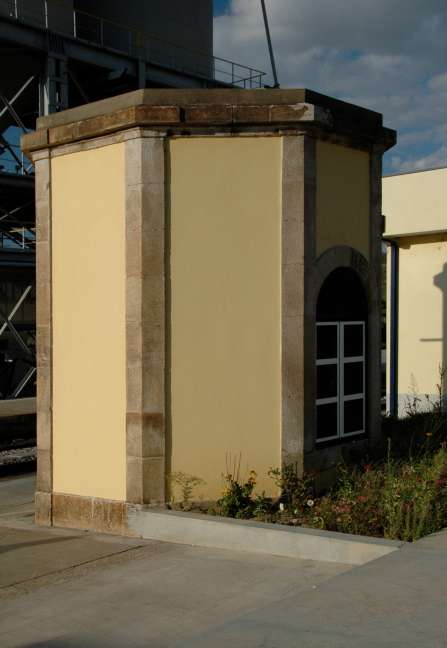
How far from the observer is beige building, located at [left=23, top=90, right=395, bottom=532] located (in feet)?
26.5

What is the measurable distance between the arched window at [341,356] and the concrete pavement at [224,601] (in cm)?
244

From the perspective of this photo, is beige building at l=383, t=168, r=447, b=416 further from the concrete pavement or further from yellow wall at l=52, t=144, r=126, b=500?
the concrete pavement

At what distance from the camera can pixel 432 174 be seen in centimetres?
1686

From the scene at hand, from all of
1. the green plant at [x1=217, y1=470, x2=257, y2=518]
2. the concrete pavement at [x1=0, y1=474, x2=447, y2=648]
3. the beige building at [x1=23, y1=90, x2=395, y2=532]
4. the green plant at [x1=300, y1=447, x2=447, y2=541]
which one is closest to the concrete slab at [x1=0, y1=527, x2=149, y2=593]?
the concrete pavement at [x1=0, y1=474, x2=447, y2=648]

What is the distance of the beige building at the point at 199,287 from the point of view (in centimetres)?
809

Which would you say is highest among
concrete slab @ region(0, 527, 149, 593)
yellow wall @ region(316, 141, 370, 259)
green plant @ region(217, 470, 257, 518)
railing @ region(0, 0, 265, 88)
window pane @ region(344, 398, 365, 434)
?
railing @ region(0, 0, 265, 88)

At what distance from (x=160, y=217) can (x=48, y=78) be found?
672 inches

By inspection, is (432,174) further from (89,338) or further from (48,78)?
(48,78)

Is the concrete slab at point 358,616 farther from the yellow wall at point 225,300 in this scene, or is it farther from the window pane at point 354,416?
the window pane at point 354,416

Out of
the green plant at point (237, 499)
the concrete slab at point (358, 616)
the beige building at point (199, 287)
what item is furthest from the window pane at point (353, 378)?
the concrete slab at point (358, 616)

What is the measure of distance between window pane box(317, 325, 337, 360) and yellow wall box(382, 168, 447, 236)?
8.37 metres

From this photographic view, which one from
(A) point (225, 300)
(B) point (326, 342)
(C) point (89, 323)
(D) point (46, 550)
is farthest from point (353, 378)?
(D) point (46, 550)

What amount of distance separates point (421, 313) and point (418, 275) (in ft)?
2.68

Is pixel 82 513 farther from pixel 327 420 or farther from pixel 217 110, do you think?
pixel 217 110
